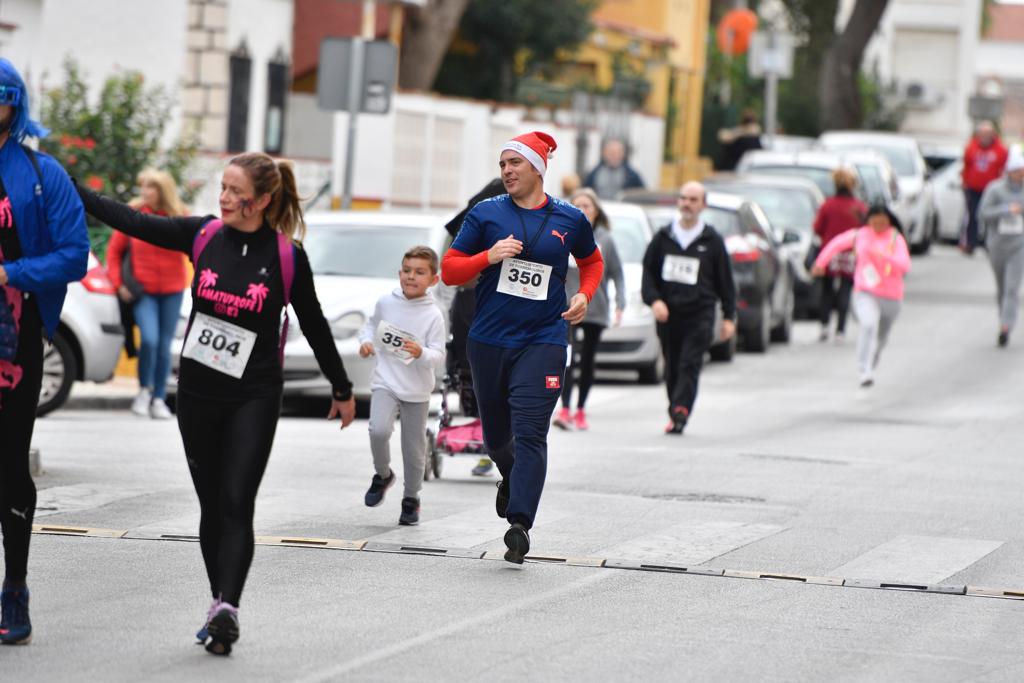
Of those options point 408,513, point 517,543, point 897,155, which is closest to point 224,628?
point 517,543

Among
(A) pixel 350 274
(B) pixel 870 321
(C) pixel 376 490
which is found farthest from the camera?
(B) pixel 870 321

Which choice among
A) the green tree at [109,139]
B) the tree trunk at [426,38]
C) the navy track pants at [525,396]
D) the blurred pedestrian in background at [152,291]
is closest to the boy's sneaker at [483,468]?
the navy track pants at [525,396]

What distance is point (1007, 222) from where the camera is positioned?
23672mm

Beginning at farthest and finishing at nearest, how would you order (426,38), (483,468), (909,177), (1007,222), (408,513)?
(909,177)
(426,38)
(1007,222)
(483,468)
(408,513)

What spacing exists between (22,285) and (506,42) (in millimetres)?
33373

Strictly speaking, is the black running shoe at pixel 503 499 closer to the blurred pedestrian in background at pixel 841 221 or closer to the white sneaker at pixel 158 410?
the white sneaker at pixel 158 410

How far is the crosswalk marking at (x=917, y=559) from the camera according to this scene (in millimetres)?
9555

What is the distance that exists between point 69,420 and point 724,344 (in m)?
8.95

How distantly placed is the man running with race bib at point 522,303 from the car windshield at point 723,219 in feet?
44.2

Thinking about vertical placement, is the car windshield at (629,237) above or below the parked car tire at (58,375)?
above

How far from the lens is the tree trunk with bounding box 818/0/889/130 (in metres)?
49.6

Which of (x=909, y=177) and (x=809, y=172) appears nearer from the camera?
(x=809, y=172)

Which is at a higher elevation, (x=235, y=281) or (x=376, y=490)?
(x=235, y=281)

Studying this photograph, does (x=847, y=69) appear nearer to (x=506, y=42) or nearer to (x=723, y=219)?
(x=506, y=42)
